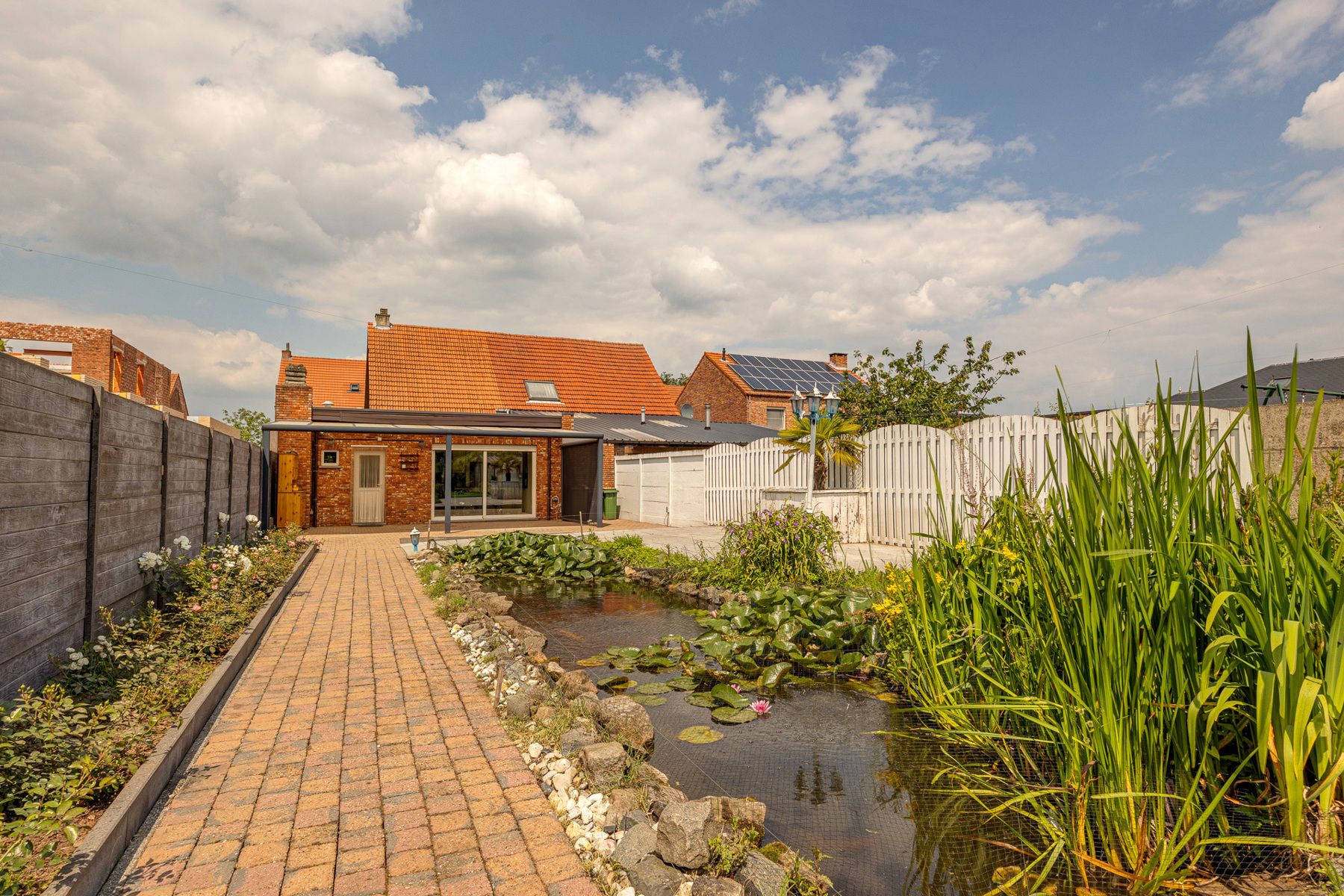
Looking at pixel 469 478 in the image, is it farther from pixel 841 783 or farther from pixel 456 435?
pixel 841 783

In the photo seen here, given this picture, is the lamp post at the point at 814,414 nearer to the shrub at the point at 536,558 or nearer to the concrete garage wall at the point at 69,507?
the shrub at the point at 536,558

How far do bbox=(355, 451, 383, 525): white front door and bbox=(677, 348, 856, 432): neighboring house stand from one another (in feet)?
43.2

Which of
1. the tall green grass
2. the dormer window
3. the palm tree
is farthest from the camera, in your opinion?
the dormer window

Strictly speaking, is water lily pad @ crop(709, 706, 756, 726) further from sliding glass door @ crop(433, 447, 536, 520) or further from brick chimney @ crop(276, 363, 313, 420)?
sliding glass door @ crop(433, 447, 536, 520)

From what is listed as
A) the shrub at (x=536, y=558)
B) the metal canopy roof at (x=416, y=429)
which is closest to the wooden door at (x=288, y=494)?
the metal canopy roof at (x=416, y=429)

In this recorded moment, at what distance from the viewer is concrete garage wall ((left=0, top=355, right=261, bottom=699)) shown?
2.95 m

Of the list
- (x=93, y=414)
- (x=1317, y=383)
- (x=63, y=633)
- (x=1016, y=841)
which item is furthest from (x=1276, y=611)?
(x=1317, y=383)

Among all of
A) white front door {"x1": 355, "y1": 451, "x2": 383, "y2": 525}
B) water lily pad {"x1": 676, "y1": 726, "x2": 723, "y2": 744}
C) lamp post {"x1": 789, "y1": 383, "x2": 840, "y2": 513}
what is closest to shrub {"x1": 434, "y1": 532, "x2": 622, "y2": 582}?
lamp post {"x1": 789, "y1": 383, "x2": 840, "y2": 513}

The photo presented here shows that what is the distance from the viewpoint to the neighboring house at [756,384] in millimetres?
28953

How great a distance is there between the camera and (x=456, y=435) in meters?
17.1

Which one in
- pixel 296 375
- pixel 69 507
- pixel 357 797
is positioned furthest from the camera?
pixel 296 375

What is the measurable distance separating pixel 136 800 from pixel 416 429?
1381 cm

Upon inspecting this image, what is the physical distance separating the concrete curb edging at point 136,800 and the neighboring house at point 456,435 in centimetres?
1155

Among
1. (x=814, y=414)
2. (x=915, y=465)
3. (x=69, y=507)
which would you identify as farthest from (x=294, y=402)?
(x=915, y=465)
